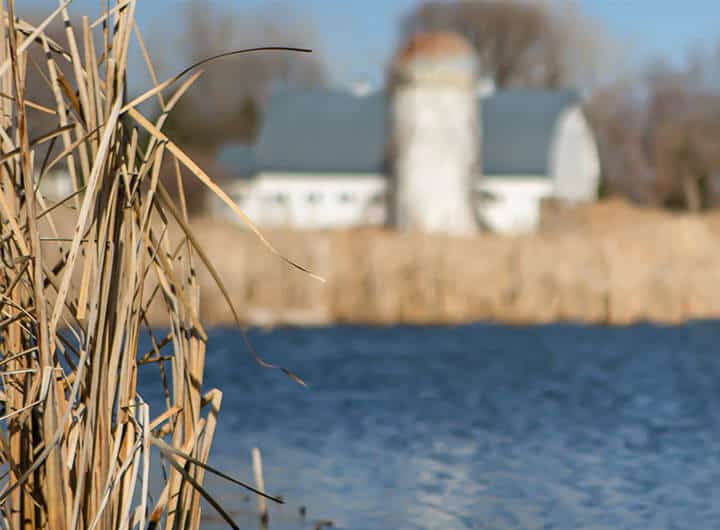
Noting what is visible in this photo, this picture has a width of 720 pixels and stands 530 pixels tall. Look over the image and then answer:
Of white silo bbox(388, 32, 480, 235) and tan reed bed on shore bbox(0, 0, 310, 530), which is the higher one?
white silo bbox(388, 32, 480, 235)

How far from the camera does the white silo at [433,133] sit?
26625 millimetres

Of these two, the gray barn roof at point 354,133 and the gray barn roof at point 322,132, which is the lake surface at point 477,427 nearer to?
the gray barn roof at point 354,133

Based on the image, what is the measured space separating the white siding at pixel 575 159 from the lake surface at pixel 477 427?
26106mm

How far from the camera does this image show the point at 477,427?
10.5 m

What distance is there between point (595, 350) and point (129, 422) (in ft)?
42.3

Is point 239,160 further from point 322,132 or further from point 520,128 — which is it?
point 520,128

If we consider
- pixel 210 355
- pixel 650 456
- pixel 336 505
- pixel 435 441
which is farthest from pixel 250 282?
pixel 336 505

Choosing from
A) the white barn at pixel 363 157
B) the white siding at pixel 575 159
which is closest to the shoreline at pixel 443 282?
the white barn at pixel 363 157

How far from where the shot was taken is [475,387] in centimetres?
1333

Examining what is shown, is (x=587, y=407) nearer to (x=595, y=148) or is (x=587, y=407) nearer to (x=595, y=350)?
(x=595, y=350)

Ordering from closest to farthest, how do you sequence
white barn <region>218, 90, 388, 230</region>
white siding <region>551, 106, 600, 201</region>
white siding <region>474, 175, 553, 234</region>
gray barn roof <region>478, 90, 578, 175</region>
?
white siding <region>474, 175, 553, 234</region>, gray barn roof <region>478, 90, 578, 175</region>, white barn <region>218, 90, 388, 230</region>, white siding <region>551, 106, 600, 201</region>

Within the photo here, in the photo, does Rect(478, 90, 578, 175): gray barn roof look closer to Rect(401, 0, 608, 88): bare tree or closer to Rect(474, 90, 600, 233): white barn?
Rect(474, 90, 600, 233): white barn

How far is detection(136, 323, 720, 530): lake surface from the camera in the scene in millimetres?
7195

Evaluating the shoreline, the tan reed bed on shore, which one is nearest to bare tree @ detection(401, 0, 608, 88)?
the shoreline
